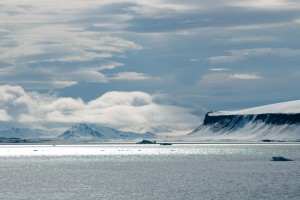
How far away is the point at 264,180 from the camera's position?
166m

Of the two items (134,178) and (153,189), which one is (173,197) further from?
(134,178)

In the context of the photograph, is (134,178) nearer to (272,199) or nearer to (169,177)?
(169,177)

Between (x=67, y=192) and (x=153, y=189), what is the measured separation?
16.9 meters

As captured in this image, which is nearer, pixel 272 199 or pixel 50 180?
pixel 272 199

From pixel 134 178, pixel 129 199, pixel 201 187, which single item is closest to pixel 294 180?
pixel 201 187

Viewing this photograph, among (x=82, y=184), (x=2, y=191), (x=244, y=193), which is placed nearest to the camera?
(x=244, y=193)

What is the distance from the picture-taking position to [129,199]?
5069 inches

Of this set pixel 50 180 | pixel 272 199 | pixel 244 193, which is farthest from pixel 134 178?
pixel 272 199

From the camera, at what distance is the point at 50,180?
173375 millimetres

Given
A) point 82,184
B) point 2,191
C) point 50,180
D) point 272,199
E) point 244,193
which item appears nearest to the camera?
point 272,199

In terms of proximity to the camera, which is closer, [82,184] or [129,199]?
[129,199]

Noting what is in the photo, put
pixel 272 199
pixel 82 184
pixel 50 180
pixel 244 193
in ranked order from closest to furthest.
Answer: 1. pixel 272 199
2. pixel 244 193
3. pixel 82 184
4. pixel 50 180

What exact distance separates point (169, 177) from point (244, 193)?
45.0 m

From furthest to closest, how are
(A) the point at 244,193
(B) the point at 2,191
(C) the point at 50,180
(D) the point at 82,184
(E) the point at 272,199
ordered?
(C) the point at 50,180 < (D) the point at 82,184 < (B) the point at 2,191 < (A) the point at 244,193 < (E) the point at 272,199
